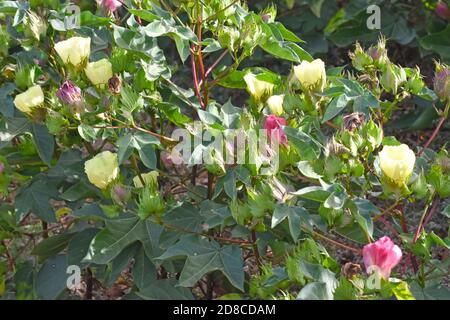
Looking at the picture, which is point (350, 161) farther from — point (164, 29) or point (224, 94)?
point (224, 94)

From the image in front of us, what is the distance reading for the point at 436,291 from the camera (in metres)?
1.35

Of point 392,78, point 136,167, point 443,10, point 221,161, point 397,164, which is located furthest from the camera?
point 443,10

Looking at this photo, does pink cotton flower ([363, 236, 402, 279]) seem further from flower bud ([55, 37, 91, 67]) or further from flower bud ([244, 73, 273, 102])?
flower bud ([55, 37, 91, 67])

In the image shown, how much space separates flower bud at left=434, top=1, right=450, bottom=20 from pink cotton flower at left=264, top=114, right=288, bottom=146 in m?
1.33

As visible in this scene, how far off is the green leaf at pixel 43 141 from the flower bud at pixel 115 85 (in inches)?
9.7

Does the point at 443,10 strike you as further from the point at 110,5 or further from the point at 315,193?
the point at 315,193

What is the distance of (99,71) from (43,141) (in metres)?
0.28

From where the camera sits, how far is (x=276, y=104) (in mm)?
1564

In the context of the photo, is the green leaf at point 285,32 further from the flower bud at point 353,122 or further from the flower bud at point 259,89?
the flower bud at point 353,122

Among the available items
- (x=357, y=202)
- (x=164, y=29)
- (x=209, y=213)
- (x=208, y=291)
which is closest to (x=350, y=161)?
(x=357, y=202)

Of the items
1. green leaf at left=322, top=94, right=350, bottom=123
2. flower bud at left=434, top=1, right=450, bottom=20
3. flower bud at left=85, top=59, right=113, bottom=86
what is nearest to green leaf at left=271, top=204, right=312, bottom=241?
green leaf at left=322, top=94, right=350, bottom=123

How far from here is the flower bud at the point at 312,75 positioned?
1524mm

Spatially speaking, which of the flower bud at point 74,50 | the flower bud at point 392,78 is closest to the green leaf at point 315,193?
the flower bud at point 392,78

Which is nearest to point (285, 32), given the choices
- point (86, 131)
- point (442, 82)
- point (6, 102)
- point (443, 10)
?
point (442, 82)
